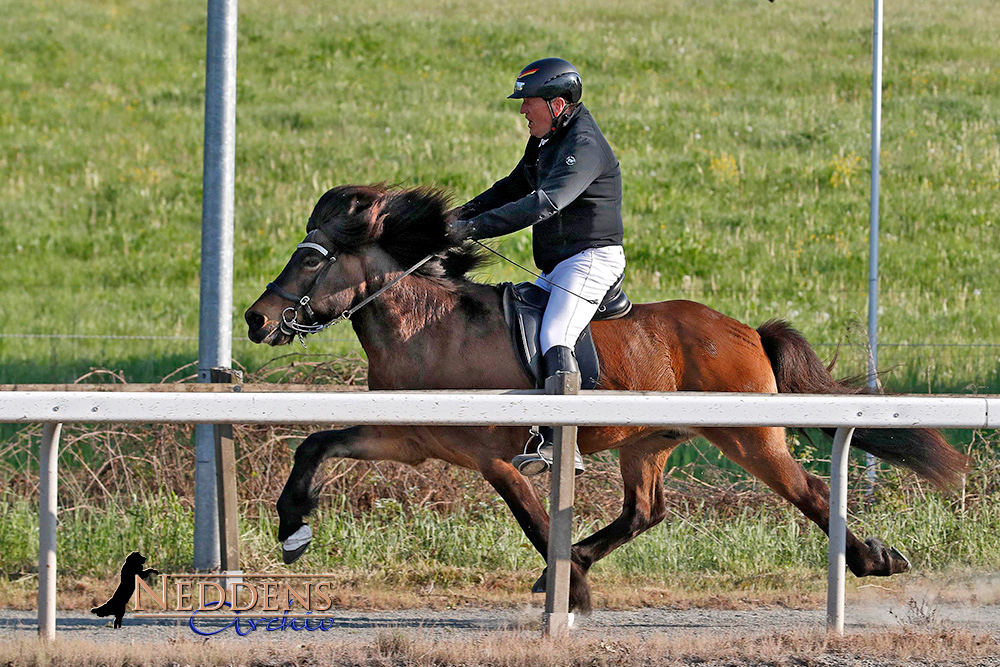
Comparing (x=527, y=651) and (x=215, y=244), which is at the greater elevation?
(x=215, y=244)

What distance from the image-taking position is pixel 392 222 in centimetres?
598

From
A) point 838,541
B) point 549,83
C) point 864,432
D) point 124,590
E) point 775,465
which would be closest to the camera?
point 838,541

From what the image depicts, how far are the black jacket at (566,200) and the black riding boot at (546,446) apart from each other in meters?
0.57

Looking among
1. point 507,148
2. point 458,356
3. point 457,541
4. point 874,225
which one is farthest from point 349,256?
point 507,148

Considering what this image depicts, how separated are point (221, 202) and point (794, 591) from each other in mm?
3844

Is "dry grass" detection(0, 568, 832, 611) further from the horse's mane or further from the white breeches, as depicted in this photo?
the horse's mane

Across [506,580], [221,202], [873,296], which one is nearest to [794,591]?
[506,580]

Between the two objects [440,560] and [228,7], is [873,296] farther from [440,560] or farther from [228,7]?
[228,7]

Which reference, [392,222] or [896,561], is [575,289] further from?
[896,561]

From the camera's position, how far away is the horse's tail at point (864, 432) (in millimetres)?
6367

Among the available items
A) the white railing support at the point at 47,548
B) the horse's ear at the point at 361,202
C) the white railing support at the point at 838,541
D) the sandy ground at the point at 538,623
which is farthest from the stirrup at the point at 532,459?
the white railing support at the point at 47,548

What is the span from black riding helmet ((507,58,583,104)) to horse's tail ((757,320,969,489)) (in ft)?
6.04

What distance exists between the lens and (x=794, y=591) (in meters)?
6.65

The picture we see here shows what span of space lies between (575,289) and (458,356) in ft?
2.14
